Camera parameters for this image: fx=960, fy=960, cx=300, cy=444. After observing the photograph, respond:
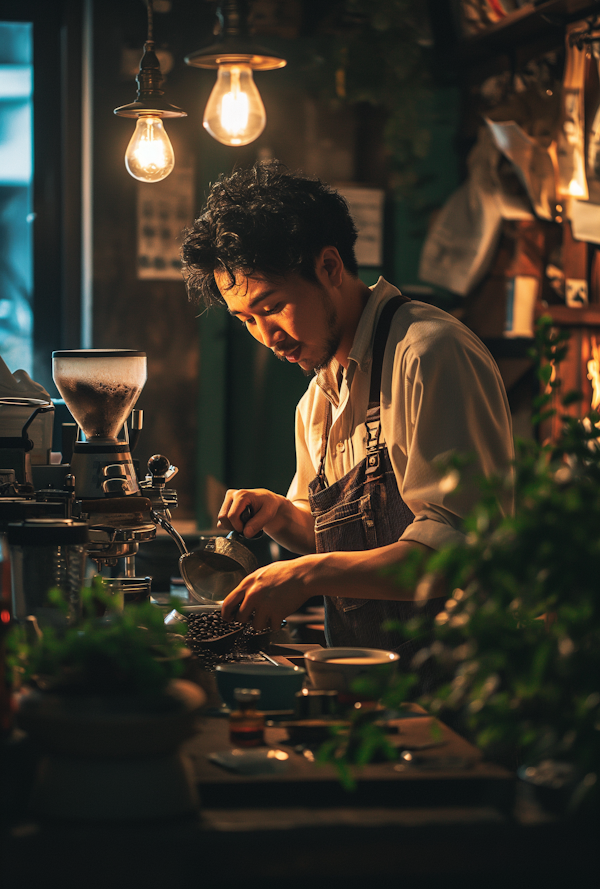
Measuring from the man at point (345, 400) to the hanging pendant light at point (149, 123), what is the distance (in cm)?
37

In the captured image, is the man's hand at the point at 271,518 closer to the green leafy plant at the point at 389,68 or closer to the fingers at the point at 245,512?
the fingers at the point at 245,512

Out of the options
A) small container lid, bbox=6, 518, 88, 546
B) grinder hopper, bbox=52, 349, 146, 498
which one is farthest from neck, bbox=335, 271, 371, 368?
small container lid, bbox=6, 518, 88, 546

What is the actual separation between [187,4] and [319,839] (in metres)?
3.50

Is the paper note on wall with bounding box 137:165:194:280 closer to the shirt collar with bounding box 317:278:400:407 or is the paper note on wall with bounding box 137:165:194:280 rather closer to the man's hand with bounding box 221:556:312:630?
the shirt collar with bounding box 317:278:400:407

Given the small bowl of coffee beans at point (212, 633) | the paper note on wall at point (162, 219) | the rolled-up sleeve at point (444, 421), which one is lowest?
the small bowl of coffee beans at point (212, 633)

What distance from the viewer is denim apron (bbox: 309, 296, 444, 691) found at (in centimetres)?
197

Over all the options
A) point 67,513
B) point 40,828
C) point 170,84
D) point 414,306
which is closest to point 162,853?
point 40,828

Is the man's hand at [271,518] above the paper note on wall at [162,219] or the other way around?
the other way around

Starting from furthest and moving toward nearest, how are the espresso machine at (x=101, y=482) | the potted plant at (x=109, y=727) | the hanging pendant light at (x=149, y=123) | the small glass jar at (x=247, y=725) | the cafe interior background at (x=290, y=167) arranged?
the cafe interior background at (x=290, y=167) → the hanging pendant light at (x=149, y=123) → the espresso machine at (x=101, y=482) → the small glass jar at (x=247, y=725) → the potted plant at (x=109, y=727)

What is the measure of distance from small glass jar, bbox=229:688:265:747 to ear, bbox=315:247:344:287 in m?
1.21

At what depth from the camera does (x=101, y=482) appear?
193 centimetres

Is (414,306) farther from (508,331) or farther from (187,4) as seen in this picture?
(187,4)

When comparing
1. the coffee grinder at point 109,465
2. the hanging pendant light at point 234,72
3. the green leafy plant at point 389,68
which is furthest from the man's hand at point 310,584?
the green leafy plant at point 389,68

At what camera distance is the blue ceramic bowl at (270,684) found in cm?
126
